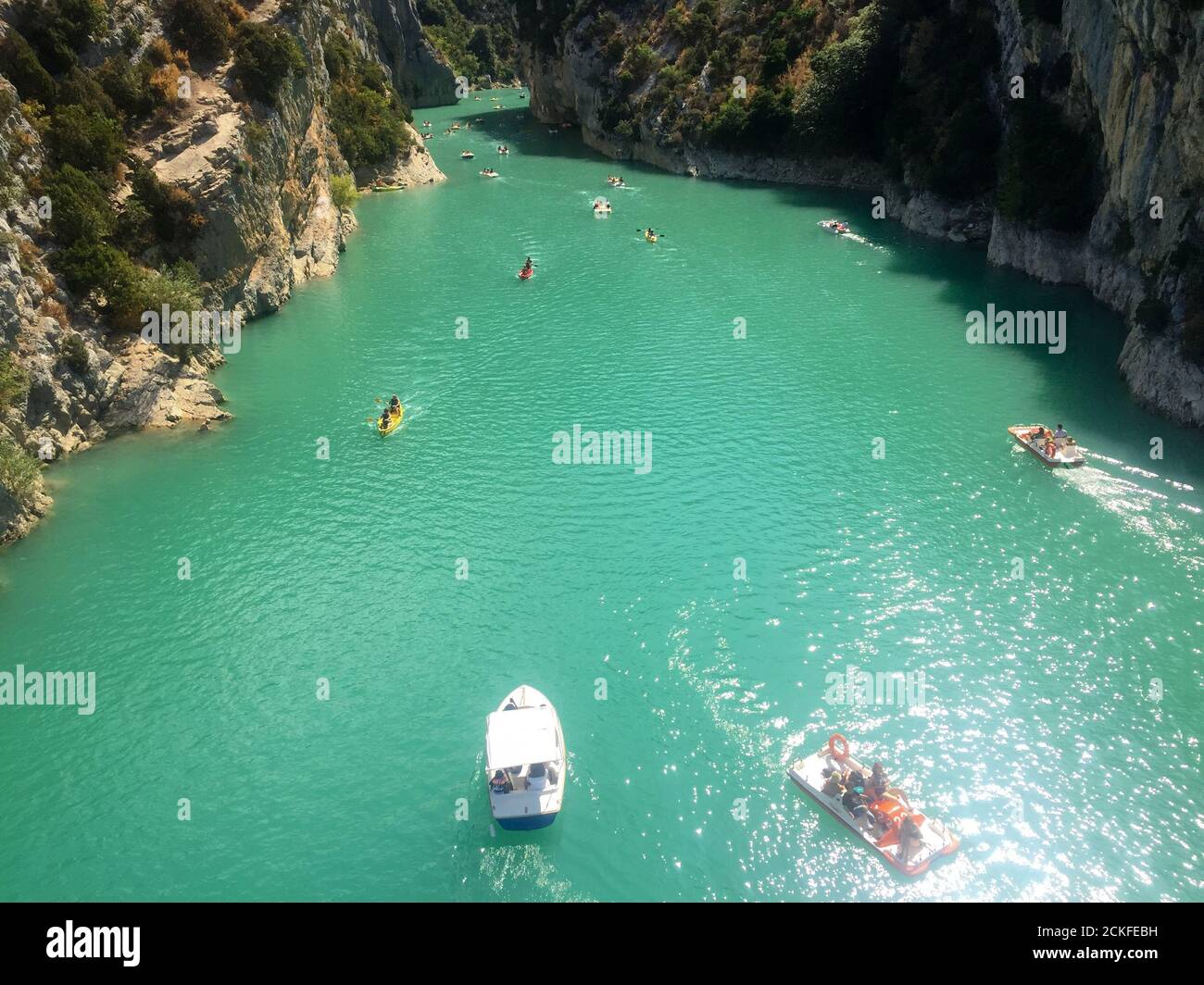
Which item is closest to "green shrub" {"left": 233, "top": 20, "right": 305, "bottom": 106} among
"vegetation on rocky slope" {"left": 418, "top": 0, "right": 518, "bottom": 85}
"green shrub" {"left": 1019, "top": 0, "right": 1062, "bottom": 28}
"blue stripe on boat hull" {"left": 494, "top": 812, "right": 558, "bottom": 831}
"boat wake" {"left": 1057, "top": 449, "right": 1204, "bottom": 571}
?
"green shrub" {"left": 1019, "top": 0, "right": 1062, "bottom": 28}

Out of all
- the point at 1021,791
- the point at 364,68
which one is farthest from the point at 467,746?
the point at 364,68

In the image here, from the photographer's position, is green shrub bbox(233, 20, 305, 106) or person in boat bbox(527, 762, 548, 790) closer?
person in boat bbox(527, 762, 548, 790)

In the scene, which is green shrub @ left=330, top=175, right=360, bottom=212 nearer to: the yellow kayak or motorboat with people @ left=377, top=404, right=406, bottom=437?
motorboat with people @ left=377, top=404, right=406, bottom=437

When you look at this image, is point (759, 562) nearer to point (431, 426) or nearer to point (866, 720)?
point (866, 720)

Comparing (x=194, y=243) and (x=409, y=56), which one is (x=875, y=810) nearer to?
(x=194, y=243)

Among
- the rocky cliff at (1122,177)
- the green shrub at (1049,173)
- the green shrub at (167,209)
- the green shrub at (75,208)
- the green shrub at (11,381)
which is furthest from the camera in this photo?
the green shrub at (1049,173)

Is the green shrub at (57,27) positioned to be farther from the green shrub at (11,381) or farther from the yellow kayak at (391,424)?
the yellow kayak at (391,424)

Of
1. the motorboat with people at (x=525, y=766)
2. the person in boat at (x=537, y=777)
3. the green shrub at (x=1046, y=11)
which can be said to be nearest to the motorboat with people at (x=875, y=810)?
the motorboat with people at (x=525, y=766)
